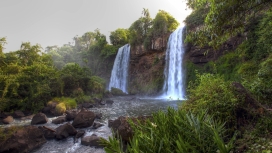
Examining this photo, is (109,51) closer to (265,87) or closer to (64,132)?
(64,132)

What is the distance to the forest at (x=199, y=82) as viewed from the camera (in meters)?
1.98

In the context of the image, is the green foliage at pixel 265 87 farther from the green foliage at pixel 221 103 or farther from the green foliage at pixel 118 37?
the green foliage at pixel 118 37

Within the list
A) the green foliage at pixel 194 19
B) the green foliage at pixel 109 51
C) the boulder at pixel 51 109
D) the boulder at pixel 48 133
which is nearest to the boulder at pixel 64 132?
the boulder at pixel 48 133

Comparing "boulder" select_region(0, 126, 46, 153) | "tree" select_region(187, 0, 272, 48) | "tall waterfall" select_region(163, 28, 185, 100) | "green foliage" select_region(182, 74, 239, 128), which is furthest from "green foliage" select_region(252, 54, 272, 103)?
"tall waterfall" select_region(163, 28, 185, 100)

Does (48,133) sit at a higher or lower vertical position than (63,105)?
lower

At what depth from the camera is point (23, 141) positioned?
6.46m

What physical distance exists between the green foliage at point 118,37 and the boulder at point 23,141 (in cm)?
3623

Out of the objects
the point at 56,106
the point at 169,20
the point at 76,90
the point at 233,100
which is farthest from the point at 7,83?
the point at 169,20

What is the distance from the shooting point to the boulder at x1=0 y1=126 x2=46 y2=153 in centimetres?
612

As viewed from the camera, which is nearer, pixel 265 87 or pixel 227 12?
pixel 227 12

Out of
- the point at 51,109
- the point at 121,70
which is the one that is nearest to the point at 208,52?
the point at 51,109

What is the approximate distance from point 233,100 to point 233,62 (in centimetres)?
1475

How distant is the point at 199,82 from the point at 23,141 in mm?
10227

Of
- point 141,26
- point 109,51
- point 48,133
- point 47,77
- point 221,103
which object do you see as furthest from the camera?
point 109,51
